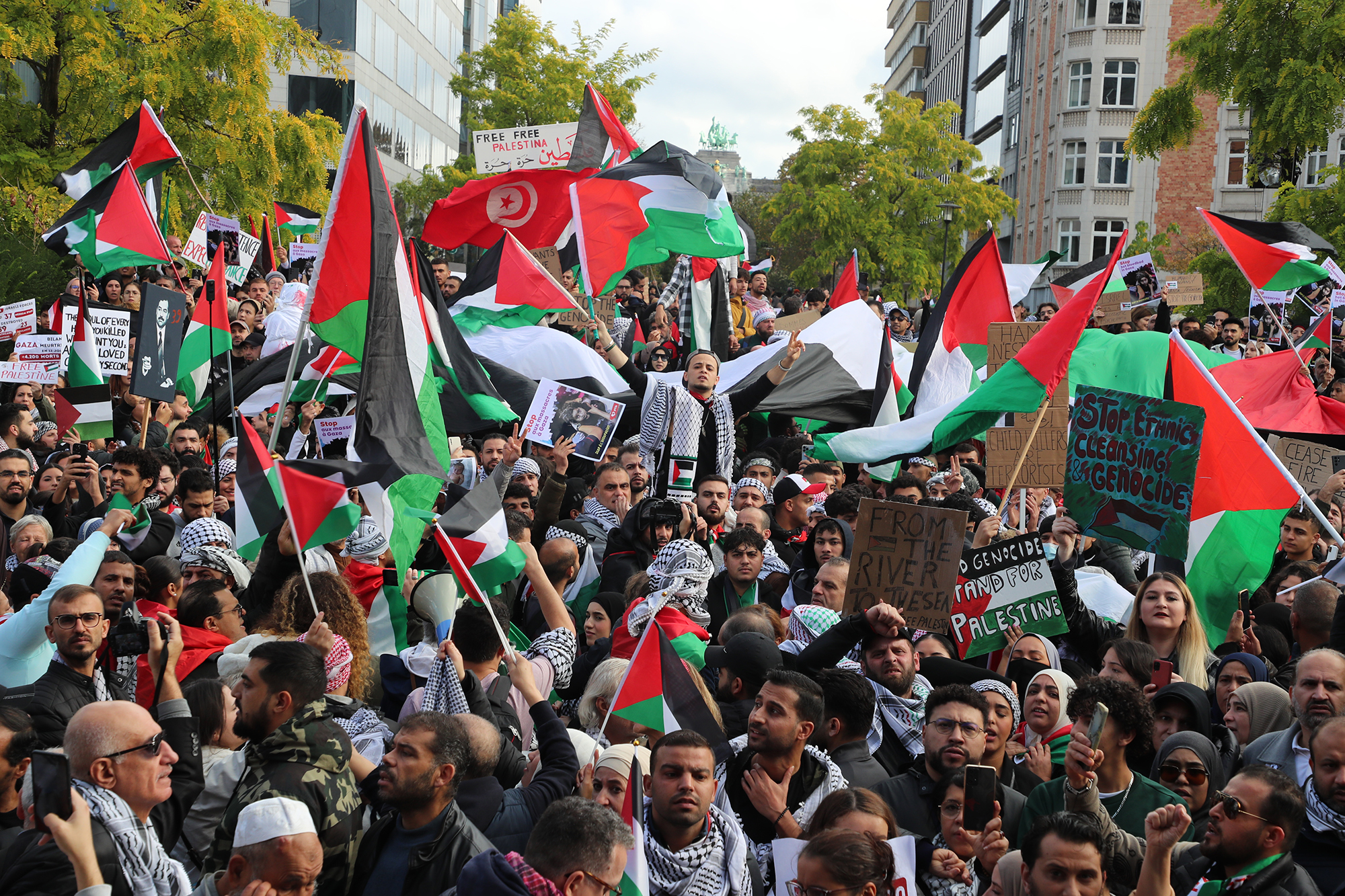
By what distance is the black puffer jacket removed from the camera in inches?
192

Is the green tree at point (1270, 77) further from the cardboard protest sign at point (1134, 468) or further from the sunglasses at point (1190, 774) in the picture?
the sunglasses at point (1190, 774)

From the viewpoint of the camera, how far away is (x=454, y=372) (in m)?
8.24

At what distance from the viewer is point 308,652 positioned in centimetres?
446

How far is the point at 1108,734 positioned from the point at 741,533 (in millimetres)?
2823

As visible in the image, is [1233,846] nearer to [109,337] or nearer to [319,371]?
Answer: [319,371]

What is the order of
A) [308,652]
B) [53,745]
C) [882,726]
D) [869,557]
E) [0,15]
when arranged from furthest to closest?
1. [0,15]
2. [869,557]
3. [882,726]
4. [53,745]
5. [308,652]

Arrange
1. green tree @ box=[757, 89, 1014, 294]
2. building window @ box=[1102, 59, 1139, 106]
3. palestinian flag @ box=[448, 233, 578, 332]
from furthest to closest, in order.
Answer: building window @ box=[1102, 59, 1139, 106], green tree @ box=[757, 89, 1014, 294], palestinian flag @ box=[448, 233, 578, 332]

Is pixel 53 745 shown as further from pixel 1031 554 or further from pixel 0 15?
pixel 0 15

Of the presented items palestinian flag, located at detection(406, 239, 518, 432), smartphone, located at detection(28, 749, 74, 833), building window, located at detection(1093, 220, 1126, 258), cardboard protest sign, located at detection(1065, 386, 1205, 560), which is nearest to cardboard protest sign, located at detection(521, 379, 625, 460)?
palestinian flag, located at detection(406, 239, 518, 432)

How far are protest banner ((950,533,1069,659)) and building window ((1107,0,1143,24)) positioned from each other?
2105 inches

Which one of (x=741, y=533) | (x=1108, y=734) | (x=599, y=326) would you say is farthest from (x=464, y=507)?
(x=599, y=326)

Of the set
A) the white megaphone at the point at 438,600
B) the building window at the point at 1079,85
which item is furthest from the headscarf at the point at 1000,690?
the building window at the point at 1079,85

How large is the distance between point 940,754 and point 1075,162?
55191 mm

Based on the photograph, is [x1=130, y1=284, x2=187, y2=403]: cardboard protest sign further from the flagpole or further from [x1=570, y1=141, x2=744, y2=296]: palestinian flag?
the flagpole
